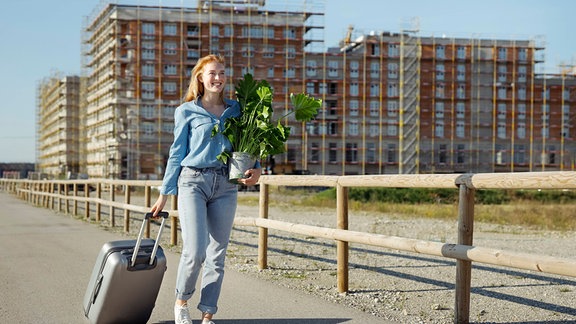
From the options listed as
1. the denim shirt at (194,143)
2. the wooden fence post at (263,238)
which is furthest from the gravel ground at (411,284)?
the denim shirt at (194,143)

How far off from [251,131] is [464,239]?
1555 millimetres

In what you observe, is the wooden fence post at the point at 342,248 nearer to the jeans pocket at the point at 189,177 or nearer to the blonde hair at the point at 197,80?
the blonde hair at the point at 197,80

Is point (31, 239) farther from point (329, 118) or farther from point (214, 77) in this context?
point (329, 118)

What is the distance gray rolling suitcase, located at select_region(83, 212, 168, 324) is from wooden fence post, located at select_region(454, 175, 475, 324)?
188 centimetres

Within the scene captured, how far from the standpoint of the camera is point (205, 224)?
438cm

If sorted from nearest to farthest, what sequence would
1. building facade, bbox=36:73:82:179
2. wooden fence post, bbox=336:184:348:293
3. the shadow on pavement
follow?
the shadow on pavement
wooden fence post, bbox=336:184:348:293
building facade, bbox=36:73:82:179

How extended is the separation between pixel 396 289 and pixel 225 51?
60577mm

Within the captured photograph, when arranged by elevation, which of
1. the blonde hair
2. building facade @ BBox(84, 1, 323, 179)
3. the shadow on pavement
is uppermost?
building facade @ BBox(84, 1, 323, 179)

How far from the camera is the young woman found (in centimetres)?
437

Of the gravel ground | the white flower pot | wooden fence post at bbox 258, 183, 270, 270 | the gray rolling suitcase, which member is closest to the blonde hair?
the white flower pot

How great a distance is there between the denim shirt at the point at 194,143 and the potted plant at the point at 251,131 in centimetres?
5

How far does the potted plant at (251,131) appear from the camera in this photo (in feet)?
14.4

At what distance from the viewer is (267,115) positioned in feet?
14.7

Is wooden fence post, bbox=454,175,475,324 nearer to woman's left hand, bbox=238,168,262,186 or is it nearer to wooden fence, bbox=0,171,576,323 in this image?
wooden fence, bbox=0,171,576,323
